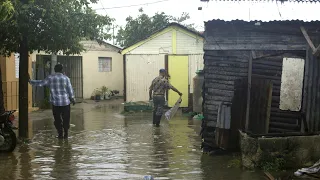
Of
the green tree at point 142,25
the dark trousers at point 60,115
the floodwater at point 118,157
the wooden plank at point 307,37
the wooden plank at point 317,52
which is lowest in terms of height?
the floodwater at point 118,157

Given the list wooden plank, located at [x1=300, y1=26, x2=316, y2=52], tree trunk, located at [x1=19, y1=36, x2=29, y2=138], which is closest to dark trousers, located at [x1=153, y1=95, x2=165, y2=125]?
tree trunk, located at [x1=19, y1=36, x2=29, y2=138]

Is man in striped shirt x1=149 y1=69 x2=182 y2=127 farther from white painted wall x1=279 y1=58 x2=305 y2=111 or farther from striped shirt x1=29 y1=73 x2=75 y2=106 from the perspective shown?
white painted wall x1=279 y1=58 x2=305 y2=111

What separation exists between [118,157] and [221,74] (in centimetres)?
263

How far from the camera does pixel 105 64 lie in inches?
1038

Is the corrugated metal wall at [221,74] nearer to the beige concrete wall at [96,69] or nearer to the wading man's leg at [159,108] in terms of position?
the wading man's leg at [159,108]

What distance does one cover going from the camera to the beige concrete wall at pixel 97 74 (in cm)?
2505

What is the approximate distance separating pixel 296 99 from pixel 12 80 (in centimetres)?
1068

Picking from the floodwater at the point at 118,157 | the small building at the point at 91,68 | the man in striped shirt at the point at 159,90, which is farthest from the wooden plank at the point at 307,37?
the small building at the point at 91,68

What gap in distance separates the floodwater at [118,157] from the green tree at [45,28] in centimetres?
166

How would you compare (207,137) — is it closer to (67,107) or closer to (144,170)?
(144,170)

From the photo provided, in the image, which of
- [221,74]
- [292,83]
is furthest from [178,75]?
[292,83]

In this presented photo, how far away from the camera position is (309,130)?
317 inches

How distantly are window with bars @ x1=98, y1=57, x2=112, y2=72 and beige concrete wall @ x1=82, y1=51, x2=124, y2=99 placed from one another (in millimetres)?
212

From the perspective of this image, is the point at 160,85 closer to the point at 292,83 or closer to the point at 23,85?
the point at 23,85
